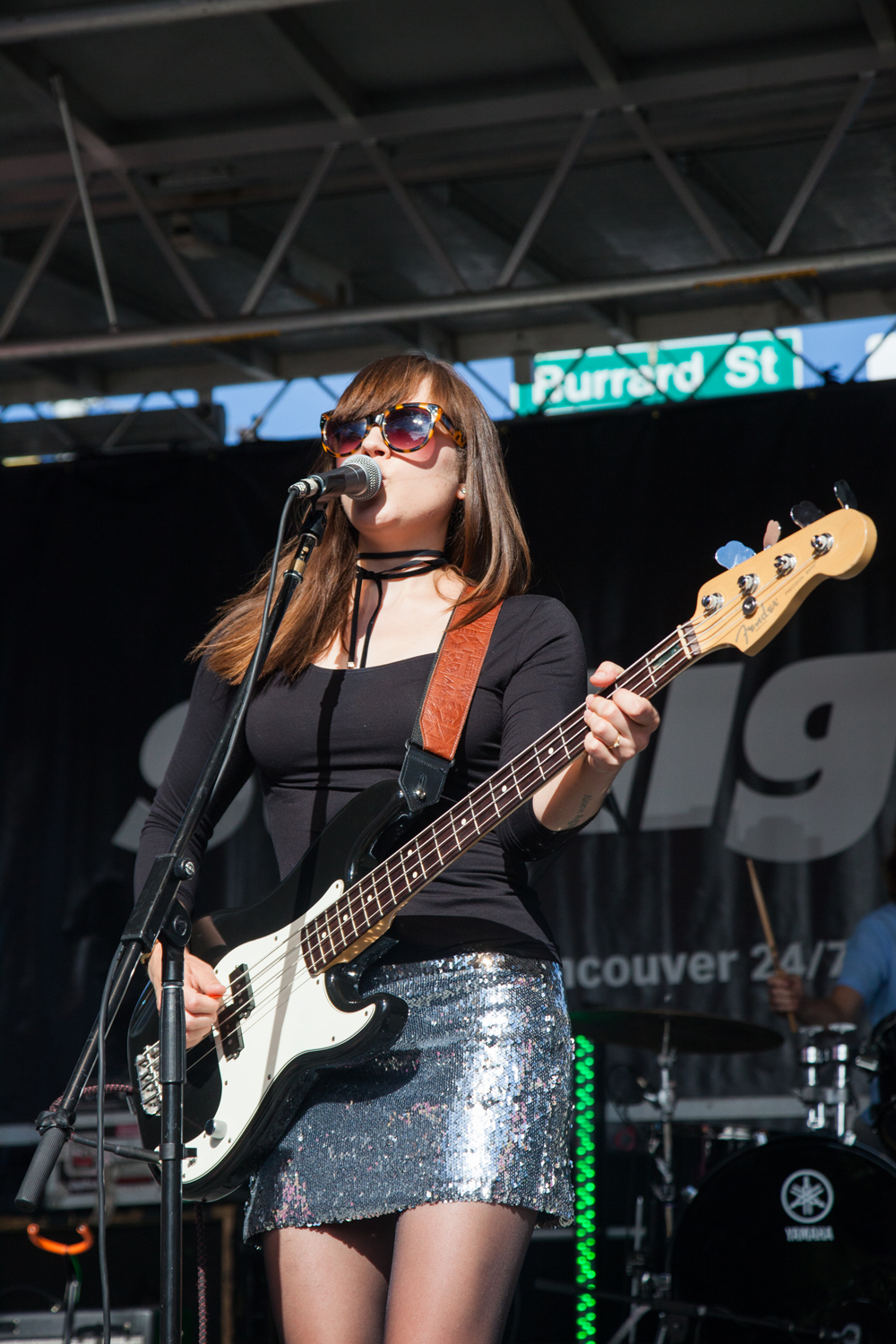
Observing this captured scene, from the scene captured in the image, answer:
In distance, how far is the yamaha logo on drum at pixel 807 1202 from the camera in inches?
176

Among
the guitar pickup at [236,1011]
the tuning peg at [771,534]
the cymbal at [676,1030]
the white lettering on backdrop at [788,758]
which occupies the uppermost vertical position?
the white lettering on backdrop at [788,758]

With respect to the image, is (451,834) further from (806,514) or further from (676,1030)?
(676,1030)

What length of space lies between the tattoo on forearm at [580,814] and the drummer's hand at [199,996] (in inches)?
21.8

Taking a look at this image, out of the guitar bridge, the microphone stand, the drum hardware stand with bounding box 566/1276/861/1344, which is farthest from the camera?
the drum hardware stand with bounding box 566/1276/861/1344

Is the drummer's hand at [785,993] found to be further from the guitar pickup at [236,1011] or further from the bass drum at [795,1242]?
the guitar pickup at [236,1011]

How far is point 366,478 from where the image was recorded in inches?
87.7

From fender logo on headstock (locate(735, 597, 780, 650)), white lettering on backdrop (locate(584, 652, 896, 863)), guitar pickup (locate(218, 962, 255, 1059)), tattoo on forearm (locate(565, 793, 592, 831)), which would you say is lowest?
guitar pickup (locate(218, 962, 255, 1059))

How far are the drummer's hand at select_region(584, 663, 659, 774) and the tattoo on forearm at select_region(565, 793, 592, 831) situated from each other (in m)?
0.10

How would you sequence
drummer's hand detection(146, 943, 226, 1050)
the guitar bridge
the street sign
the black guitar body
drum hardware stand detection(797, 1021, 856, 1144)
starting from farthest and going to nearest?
the street sign → drum hardware stand detection(797, 1021, 856, 1144) → the guitar bridge → drummer's hand detection(146, 943, 226, 1050) → the black guitar body

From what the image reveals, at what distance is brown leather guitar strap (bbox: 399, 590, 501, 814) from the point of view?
203 centimetres

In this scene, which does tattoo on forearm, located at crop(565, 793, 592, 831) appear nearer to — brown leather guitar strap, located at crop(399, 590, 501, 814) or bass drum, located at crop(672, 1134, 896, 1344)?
brown leather guitar strap, located at crop(399, 590, 501, 814)

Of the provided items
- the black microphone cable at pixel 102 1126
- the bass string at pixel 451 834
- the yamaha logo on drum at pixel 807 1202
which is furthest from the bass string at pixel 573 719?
the yamaha logo on drum at pixel 807 1202

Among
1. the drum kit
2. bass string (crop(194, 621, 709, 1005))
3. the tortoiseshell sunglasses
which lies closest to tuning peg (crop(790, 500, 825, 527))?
bass string (crop(194, 621, 709, 1005))

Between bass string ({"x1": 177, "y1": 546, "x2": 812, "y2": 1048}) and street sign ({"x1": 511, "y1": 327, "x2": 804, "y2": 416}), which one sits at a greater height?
street sign ({"x1": 511, "y1": 327, "x2": 804, "y2": 416})
